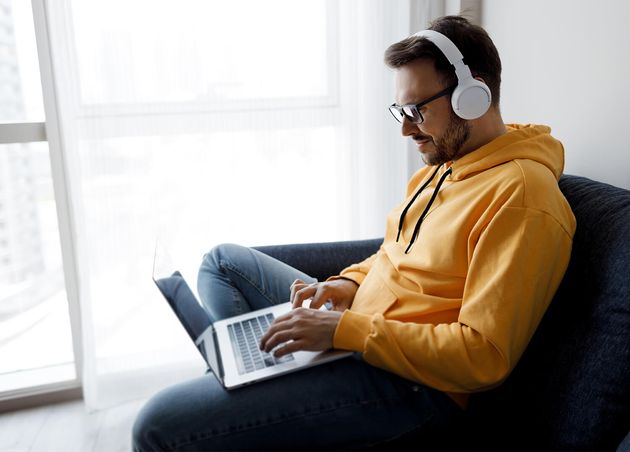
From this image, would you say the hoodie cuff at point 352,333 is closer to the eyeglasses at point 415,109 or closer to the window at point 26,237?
the eyeglasses at point 415,109

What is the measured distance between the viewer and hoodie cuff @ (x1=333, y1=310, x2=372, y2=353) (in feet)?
3.51

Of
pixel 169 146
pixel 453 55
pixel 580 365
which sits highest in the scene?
pixel 453 55

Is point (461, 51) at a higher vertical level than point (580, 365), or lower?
higher

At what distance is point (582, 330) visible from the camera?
103 cm

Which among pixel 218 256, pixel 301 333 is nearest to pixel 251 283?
pixel 218 256

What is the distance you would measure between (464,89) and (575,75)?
47 cm

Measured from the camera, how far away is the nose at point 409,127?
130 cm

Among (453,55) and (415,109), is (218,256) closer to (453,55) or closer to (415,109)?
(415,109)

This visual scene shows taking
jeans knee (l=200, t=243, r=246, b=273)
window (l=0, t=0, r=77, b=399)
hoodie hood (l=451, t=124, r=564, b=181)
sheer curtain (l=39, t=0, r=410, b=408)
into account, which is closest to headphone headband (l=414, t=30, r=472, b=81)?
hoodie hood (l=451, t=124, r=564, b=181)

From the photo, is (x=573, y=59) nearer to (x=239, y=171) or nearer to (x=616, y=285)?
(x=616, y=285)

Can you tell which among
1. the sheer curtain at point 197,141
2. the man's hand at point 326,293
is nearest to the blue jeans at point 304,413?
the man's hand at point 326,293

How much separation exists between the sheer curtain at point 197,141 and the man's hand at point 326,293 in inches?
30.1

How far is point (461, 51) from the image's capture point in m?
1.22

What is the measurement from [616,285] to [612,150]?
0.48m
